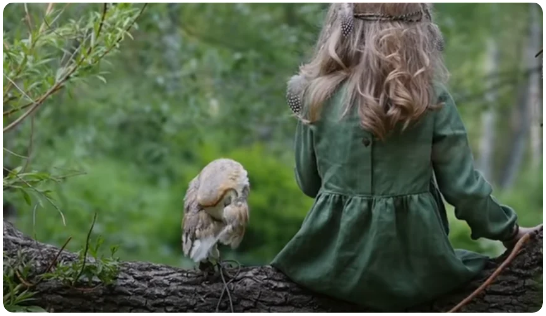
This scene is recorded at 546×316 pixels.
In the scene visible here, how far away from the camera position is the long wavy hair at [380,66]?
1898 millimetres

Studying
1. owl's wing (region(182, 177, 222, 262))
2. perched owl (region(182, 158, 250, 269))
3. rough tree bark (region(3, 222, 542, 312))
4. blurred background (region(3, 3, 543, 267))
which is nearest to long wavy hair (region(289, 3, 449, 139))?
perched owl (region(182, 158, 250, 269))

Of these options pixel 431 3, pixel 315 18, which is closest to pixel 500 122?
pixel 315 18

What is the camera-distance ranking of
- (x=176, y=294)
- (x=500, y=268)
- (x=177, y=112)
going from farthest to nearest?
(x=177, y=112)
(x=176, y=294)
(x=500, y=268)

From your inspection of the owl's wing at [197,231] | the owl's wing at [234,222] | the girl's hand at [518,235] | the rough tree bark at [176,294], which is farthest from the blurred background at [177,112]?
the girl's hand at [518,235]

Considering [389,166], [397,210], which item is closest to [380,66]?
[389,166]

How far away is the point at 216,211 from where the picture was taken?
1963mm

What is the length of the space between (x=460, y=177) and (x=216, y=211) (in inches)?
25.2

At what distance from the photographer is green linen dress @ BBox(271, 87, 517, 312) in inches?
76.4

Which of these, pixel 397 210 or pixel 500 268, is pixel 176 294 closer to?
pixel 397 210

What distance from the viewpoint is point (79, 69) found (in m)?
2.10

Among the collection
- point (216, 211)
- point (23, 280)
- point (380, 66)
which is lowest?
point (23, 280)

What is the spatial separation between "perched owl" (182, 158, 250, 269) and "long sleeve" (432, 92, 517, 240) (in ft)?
1.70

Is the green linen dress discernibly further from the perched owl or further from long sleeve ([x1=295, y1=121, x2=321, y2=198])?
the perched owl

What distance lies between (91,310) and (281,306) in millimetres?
527
